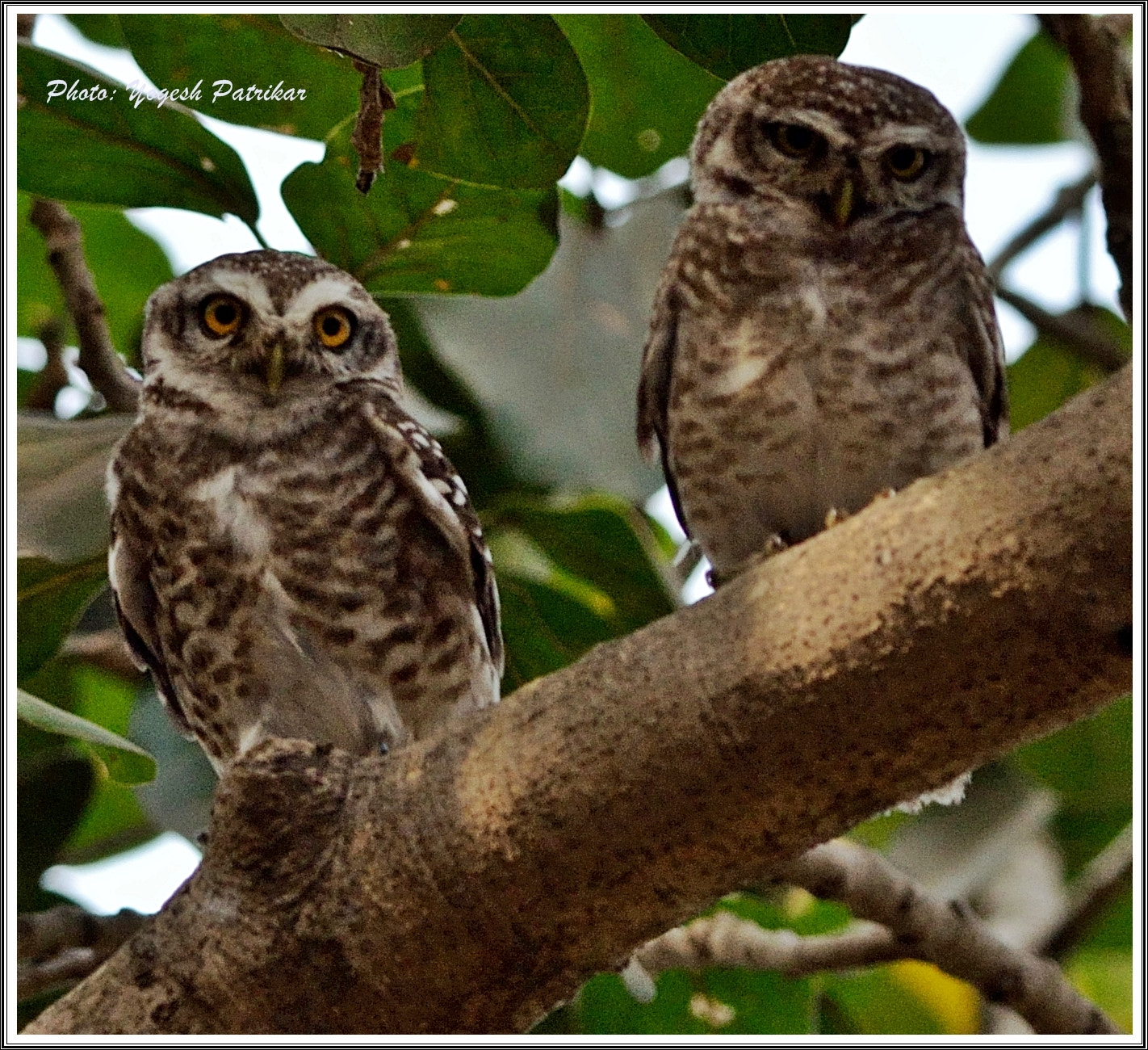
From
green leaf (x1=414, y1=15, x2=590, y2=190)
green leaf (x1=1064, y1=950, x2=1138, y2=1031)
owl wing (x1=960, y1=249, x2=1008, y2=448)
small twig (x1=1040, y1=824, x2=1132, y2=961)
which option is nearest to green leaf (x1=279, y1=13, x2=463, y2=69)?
green leaf (x1=414, y1=15, x2=590, y2=190)

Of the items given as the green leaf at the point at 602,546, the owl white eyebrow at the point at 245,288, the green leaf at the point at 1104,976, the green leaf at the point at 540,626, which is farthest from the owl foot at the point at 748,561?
the green leaf at the point at 1104,976

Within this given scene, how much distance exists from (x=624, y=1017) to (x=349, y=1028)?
93cm

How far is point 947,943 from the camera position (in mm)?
2779

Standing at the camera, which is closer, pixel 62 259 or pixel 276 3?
pixel 276 3

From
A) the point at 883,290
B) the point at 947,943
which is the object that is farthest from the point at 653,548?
the point at 947,943

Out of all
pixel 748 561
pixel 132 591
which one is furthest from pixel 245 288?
pixel 748 561

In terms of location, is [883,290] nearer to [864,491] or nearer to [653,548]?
[864,491]

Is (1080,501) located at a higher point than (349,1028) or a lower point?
higher

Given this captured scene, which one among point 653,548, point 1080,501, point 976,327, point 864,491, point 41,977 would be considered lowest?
point 41,977

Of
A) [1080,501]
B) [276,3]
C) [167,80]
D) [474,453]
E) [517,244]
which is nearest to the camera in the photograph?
[1080,501]

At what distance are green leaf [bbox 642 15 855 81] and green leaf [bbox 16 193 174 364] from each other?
135 centimetres

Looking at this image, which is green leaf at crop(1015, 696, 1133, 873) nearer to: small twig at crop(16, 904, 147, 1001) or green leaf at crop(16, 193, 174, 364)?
small twig at crop(16, 904, 147, 1001)

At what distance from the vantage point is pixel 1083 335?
302 centimetres

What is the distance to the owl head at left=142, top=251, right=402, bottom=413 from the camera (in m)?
2.37
